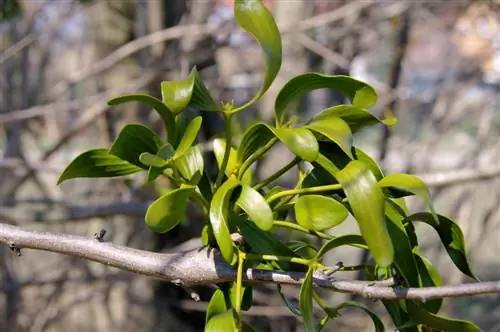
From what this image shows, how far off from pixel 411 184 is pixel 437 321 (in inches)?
5.1

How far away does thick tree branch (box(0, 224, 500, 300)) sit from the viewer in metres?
0.60

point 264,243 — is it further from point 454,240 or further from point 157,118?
point 157,118

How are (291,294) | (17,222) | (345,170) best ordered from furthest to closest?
(291,294)
(17,222)
(345,170)

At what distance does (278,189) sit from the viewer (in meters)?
0.71

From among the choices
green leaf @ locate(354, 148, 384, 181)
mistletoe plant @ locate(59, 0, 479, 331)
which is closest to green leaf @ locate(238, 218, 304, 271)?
mistletoe plant @ locate(59, 0, 479, 331)

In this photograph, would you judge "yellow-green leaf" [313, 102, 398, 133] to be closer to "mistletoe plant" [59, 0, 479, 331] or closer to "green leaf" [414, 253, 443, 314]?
"mistletoe plant" [59, 0, 479, 331]

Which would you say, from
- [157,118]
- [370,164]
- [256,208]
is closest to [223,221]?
[256,208]

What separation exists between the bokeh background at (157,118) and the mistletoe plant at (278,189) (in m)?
1.20

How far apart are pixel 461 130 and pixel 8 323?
226 cm

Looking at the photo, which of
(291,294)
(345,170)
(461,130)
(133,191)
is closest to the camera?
(345,170)

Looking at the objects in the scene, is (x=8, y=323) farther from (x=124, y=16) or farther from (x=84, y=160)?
(x=84, y=160)

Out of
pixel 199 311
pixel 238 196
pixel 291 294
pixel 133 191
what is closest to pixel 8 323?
pixel 199 311

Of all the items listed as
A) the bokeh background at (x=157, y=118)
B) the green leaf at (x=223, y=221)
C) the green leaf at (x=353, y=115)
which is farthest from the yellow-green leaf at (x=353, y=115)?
the bokeh background at (x=157, y=118)

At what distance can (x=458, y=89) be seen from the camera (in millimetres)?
3273
